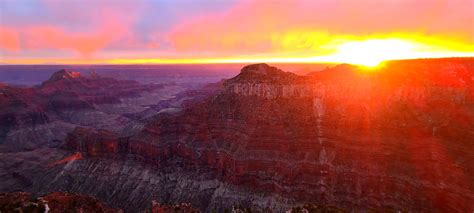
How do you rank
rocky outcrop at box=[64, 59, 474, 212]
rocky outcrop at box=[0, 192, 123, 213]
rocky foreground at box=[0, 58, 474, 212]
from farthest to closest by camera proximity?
1. rocky foreground at box=[0, 58, 474, 212]
2. rocky outcrop at box=[64, 59, 474, 212]
3. rocky outcrop at box=[0, 192, 123, 213]

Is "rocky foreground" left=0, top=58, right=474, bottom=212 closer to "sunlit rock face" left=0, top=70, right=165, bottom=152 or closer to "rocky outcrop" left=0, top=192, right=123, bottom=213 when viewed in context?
"rocky outcrop" left=0, top=192, right=123, bottom=213

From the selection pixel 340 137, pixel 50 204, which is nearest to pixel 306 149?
pixel 340 137

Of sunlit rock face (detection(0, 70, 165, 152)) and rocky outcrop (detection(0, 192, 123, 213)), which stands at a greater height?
rocky outcrop (detection(0, 192, 123, 213))

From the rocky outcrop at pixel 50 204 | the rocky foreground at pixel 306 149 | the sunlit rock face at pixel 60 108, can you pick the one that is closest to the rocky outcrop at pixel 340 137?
the rocky foreground at pixel 306 149

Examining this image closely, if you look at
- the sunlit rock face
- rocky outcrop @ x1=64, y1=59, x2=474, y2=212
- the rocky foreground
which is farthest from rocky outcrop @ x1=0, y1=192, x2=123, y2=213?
the sunlit rock face

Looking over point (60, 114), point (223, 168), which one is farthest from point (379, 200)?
point (60, 114)

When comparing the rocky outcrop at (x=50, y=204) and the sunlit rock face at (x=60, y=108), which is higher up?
the rocky outcrop at (x=50, y=204)

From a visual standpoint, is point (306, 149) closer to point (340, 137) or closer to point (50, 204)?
point (340, 137)

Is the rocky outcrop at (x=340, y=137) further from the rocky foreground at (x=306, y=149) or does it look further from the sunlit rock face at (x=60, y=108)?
the sunlit rock face at (x=60, y=108)

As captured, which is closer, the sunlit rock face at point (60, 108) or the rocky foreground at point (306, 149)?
the rocky foreground at point (306, 149)
